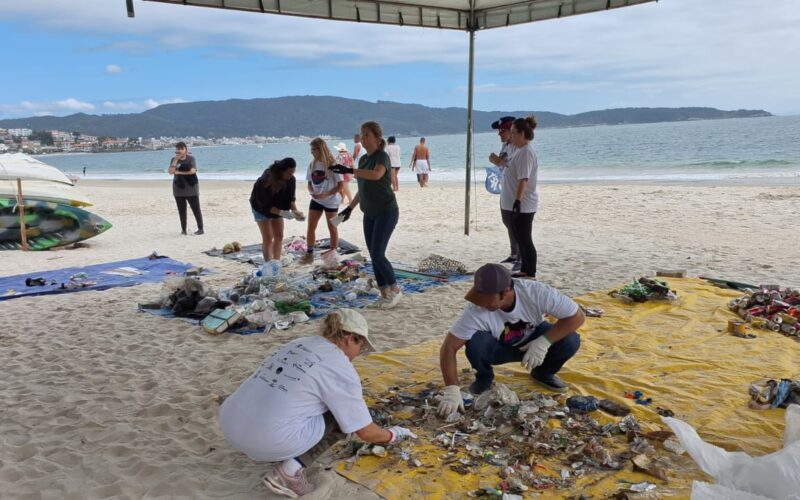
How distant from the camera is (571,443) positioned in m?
3.03

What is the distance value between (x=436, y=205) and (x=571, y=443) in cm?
1191

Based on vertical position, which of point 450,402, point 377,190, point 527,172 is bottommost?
point 450,402

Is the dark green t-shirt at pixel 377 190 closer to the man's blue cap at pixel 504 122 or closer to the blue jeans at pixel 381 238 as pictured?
the blue jeans at pixel 381 238

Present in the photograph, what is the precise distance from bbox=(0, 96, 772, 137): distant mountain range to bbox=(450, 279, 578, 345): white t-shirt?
3633 inches

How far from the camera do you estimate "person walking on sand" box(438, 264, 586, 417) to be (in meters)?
3.28

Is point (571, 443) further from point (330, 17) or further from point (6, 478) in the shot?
point (330, 17)

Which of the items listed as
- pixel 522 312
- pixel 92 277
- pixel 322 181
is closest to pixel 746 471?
pixel 522 312

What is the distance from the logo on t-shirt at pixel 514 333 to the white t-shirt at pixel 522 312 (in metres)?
0.03

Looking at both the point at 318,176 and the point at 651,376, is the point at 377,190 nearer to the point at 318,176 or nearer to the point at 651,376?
the point at 318,176

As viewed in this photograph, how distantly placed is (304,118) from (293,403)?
10995 centimetres

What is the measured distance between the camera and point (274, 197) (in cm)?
678

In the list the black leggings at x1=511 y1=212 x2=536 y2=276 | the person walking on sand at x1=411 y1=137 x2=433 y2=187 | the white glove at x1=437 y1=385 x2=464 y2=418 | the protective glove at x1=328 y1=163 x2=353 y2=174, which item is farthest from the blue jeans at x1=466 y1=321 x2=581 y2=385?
the person walking on sand at x1=411 y1=137 x2=433 y2=187

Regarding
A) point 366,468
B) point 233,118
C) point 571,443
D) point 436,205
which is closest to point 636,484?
point 571,443

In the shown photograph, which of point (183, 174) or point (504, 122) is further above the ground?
point (504, 122)
